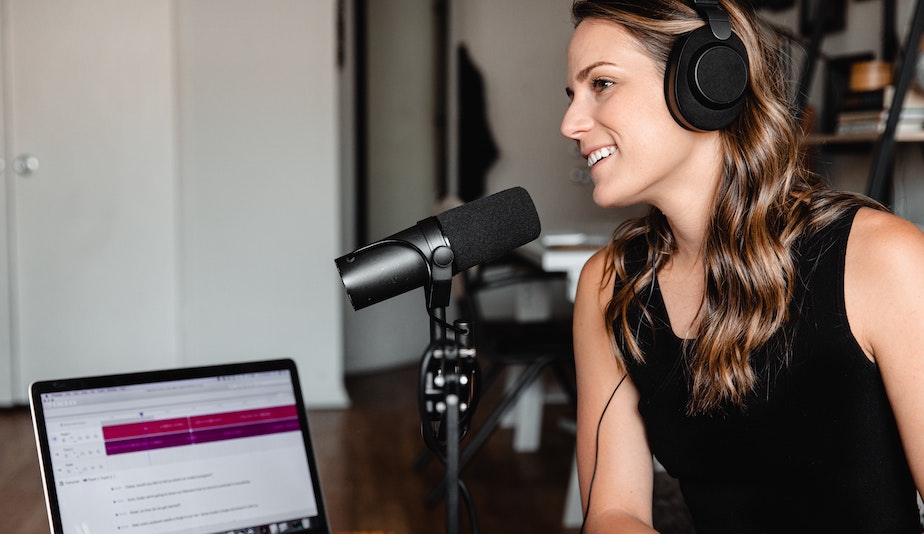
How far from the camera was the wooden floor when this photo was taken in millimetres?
2668

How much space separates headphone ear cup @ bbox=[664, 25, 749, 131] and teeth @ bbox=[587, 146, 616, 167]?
0.08 metres

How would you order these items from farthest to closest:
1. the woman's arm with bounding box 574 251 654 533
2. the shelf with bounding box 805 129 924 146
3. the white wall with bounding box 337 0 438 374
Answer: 1. the white wall with bounding box 337 0 438 374
2. the shelf with bounding box 805 129 924 146
3. the woman's arm with bounding box 574 251 654 533

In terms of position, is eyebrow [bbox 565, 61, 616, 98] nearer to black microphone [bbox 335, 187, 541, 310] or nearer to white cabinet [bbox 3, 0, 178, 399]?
black microphone [bbox 335, 187, 541, 310]

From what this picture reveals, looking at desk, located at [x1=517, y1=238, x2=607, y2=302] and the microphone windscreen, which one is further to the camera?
desk, located at [x1=517, y1=238, x2=607, y2=302]

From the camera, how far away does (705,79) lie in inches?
40.8

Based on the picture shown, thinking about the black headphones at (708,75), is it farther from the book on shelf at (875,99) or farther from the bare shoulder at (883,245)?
the book on shelf at (875,99)

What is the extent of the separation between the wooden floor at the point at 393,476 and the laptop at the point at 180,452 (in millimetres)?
1541

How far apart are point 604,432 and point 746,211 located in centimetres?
35

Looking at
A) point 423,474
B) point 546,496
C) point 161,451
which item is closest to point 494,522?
point 546,496

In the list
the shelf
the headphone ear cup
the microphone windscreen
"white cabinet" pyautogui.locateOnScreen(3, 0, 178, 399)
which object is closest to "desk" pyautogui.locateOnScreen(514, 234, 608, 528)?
the shelf

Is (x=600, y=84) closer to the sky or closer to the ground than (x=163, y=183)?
closer to the sky

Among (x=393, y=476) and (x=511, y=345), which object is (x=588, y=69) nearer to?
(x=511, y=345)

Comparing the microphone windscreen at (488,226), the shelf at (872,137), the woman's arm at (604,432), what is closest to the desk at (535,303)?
the shelf at (872,137)

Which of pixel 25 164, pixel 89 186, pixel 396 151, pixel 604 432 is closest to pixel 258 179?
pixel 89 186
